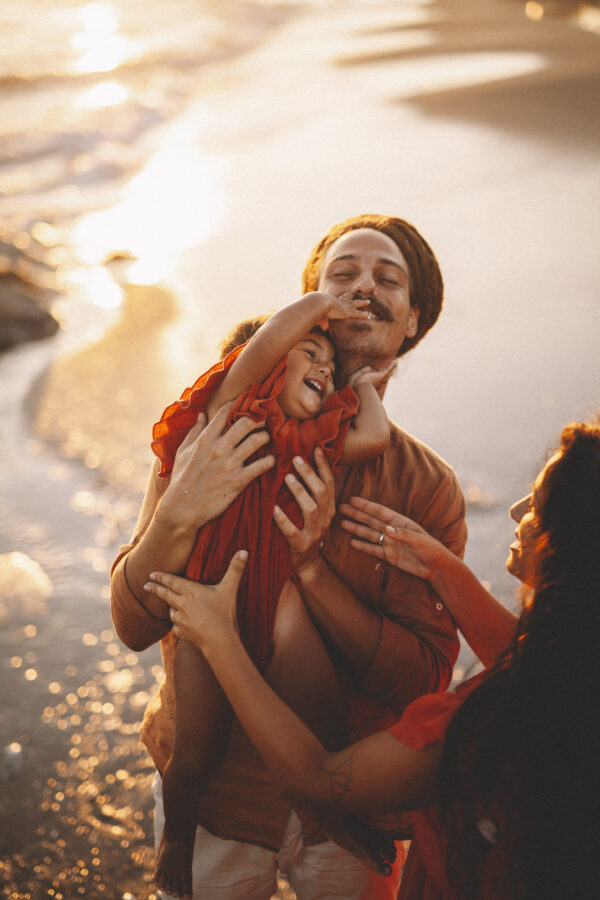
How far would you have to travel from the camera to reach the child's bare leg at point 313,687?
2.10 metres

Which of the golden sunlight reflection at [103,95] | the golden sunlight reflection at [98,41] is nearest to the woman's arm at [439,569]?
the golden sunlight reflection at [103,95]

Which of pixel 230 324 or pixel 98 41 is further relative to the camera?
pixel 98 41

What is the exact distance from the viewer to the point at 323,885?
2.32 meters

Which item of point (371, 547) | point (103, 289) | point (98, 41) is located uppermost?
point (98, 41)

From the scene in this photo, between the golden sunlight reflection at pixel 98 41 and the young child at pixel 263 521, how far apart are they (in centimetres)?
1651

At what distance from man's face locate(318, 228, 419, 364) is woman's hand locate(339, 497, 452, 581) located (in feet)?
2.12

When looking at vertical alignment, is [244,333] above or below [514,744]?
above

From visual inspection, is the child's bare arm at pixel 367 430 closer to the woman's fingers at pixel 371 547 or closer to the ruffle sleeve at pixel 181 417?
the woman's fingers at pixel 371 547

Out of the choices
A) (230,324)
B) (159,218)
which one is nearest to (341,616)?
(230,324)

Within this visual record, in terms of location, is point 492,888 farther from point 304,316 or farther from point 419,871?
point 304,316

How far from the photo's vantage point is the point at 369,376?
2535 mm

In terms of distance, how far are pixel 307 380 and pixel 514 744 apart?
51.5 inches

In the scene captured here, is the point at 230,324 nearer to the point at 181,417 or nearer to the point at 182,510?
the point at 181,417

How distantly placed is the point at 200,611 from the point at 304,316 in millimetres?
948
